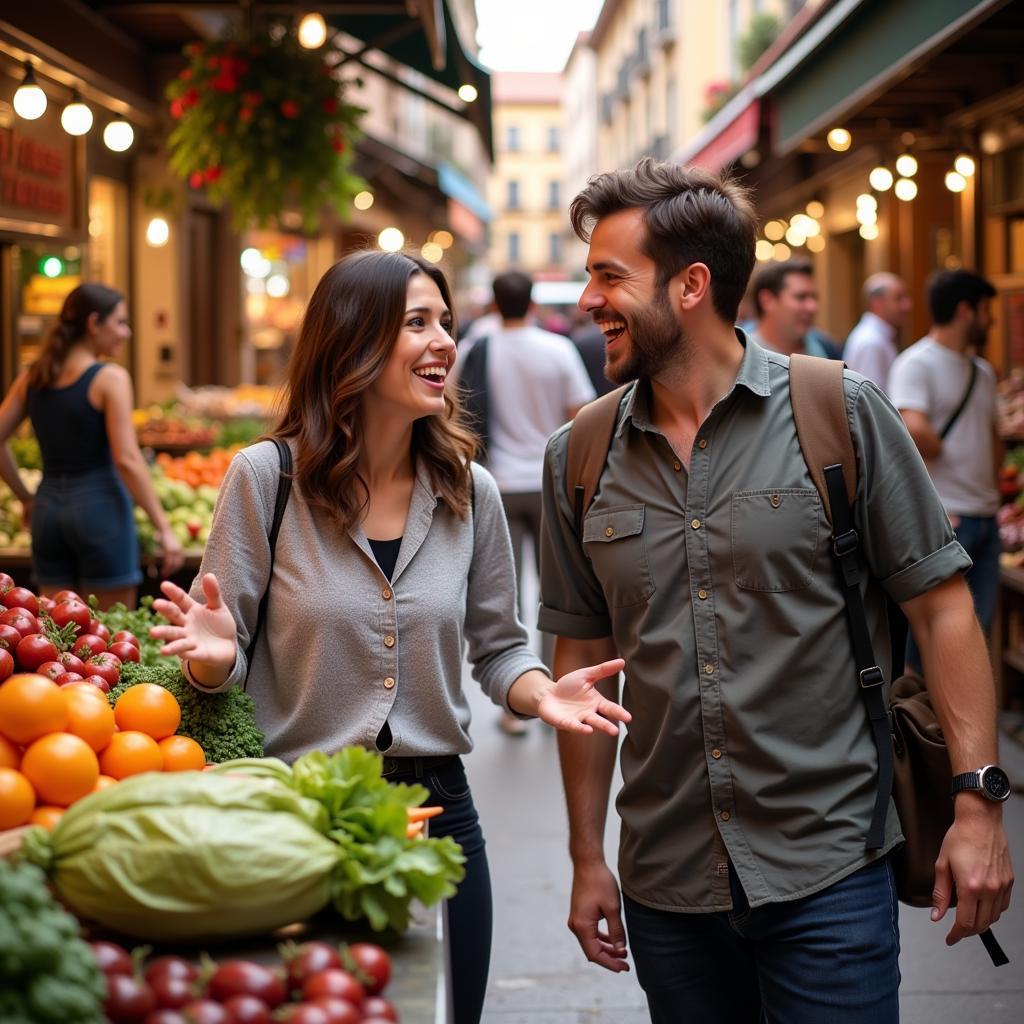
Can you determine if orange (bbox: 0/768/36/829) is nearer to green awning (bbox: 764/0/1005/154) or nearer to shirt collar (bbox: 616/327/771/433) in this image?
shirt collar (bbox: 616/327/771/433)

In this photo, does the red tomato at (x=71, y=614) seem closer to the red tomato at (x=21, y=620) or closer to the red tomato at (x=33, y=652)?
the red tomato at (x=21, y=620)

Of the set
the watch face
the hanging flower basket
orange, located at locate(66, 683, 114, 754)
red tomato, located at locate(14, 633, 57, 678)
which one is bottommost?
the watch face

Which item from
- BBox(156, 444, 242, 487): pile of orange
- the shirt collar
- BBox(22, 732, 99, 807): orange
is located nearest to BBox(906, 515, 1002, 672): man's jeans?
BBox(156, 444, 242, 487): pile of orange

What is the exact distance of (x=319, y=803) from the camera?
7.29ft

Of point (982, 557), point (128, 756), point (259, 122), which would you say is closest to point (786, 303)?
point (982, 557)

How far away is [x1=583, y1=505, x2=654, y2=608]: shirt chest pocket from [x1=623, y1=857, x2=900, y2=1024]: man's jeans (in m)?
0.58

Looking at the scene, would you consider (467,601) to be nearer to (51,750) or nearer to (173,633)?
(173,633)

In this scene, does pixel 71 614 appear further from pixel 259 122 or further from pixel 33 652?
pixel 259 122

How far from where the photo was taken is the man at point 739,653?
2.75 m

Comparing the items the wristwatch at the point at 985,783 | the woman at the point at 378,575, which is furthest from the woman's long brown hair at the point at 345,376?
the wristwatch at the point at 985,783

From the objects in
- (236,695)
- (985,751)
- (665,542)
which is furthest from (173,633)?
(985,751)

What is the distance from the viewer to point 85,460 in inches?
272

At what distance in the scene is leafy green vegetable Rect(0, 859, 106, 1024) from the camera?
1647mm

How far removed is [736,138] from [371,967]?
13.0 m
